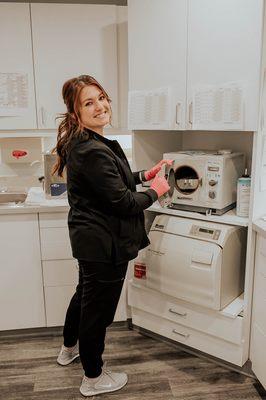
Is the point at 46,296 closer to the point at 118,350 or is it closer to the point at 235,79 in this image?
the point at 118,350

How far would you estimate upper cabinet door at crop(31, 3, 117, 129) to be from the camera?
238 cm

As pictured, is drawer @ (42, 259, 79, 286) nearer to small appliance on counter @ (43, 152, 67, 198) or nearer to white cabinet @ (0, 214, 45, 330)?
white cabinet @ (0, 214, 45, 330)

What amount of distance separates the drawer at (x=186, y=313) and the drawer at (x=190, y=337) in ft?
0.14

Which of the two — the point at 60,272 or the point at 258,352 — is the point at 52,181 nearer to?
the point at 60,272

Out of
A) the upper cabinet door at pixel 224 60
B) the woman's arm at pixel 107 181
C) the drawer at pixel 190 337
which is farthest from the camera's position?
the drawer at pixel 190 337

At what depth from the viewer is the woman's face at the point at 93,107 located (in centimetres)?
169

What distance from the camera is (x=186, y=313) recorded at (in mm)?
2166

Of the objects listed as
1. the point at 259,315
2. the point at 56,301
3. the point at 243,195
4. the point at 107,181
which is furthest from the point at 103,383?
the point at 243,195

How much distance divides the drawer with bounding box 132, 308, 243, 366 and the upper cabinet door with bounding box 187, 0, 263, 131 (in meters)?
1.13

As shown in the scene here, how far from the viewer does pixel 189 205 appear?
6.98 ft

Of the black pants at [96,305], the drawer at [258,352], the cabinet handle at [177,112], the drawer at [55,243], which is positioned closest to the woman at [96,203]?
the black pants at [96,305]

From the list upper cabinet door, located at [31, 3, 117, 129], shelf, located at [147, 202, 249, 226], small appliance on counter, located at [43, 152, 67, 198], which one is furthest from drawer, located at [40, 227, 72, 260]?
upper cabinet door, located at [31, 3, 117, 129]

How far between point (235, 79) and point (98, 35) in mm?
1038

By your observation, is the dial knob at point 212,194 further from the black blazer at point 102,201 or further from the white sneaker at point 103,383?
the white sneaker at point 103,383
